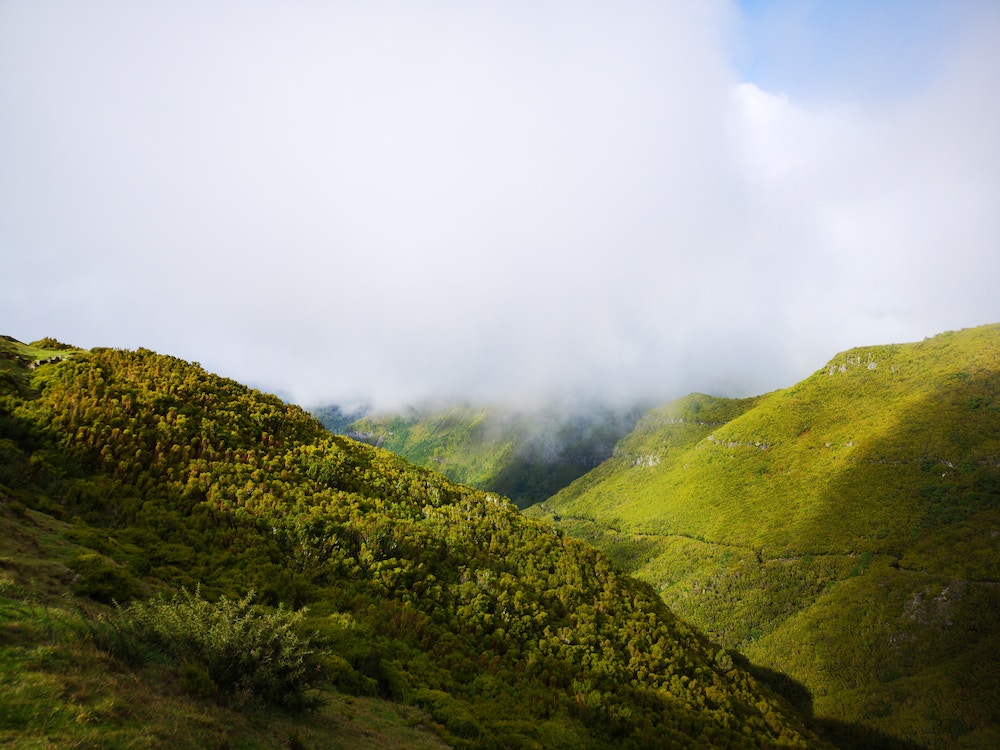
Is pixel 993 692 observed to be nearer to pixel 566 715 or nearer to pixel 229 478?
pixel 566 715

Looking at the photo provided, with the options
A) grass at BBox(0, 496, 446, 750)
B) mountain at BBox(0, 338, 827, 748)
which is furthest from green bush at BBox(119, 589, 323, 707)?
grass at BBox(0, 496, 446, 750)

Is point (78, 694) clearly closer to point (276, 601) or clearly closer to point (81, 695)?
point (81, 695)

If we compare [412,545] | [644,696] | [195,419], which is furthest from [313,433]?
[644,696]

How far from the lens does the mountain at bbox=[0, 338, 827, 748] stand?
13422 mm

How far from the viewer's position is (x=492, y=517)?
221 feet

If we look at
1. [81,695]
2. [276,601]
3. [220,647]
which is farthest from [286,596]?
[81,695]

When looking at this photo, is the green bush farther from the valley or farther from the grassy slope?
the grassy slope

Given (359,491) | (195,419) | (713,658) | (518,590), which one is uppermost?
(195,419)

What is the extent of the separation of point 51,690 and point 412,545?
124 ft

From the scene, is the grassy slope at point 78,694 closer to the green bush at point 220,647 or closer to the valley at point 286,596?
the valley at point 286,596

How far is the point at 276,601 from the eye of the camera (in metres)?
30.0

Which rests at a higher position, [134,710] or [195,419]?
[195,419]

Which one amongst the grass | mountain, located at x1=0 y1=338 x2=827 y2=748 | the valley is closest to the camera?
the grass

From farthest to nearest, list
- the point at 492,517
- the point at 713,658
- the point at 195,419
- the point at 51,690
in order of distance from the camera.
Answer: the point at 713,658 < the point at 492,517 < the point at 195,419 < the point at 51,690
